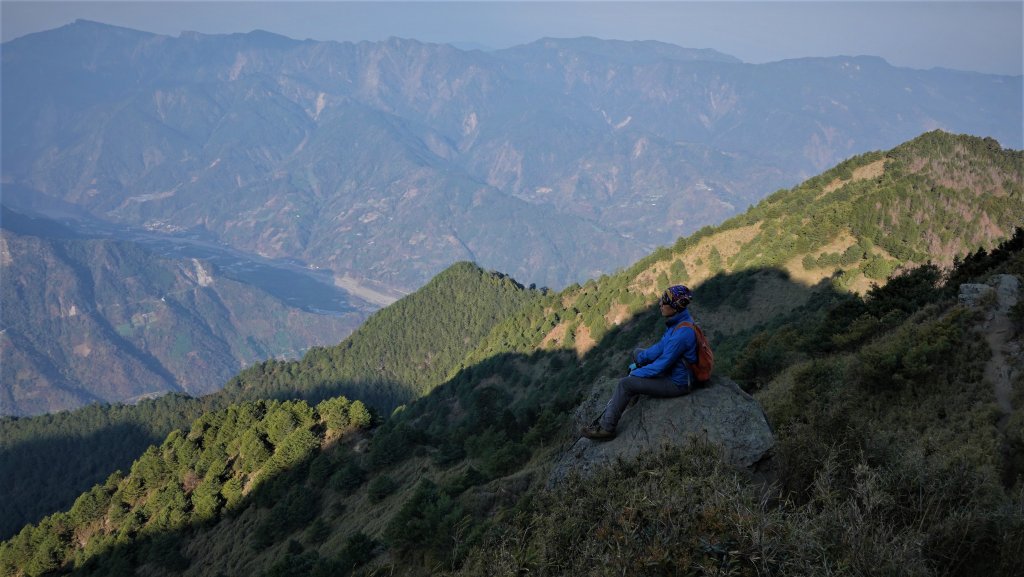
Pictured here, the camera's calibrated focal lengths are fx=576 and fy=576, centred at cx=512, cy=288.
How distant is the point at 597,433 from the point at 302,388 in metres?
129

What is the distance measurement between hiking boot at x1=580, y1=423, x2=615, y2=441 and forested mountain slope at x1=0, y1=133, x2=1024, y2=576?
1736 millimetres

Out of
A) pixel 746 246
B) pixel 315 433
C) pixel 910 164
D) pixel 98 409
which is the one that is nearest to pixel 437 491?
pixel 315 433

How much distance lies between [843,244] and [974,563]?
55418mm

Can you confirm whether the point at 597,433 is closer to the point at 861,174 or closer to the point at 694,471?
the point at 694,471

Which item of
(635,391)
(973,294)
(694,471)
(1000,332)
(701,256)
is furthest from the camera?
(701,256)

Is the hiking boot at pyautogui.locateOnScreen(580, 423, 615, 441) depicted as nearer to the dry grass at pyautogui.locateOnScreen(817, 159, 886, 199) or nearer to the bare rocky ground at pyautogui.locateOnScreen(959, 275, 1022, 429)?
the bare rocky ground at pyautogui.locateOnScreen(959, 275, 1022, 429)

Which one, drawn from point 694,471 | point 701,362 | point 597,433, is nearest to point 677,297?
point 701,362

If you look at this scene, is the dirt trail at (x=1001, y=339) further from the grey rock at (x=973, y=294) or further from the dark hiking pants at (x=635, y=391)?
the dark hiking pants at (x=635, y=391)

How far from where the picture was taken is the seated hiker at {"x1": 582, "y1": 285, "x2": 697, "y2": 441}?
33.7 feet

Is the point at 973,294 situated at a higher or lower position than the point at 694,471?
lower

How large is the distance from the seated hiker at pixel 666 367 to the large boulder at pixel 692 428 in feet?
0.81

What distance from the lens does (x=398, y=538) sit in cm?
1792

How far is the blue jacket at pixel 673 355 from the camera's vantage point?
33.5 ft

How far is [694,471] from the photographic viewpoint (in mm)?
8164
